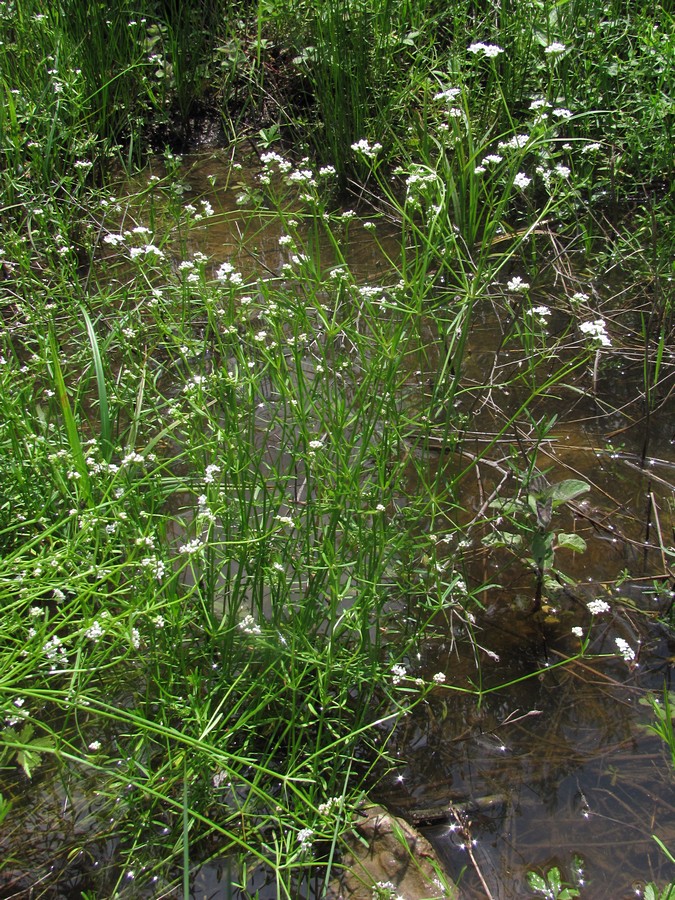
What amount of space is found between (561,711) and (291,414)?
1198 millimetres

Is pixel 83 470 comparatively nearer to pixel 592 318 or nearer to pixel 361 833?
pixel 361 833

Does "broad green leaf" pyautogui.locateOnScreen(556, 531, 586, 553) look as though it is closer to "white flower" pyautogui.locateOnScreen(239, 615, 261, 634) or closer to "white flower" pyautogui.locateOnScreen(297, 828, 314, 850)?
"white flower" pyautogui.locateOnScreen(239, 615, 261, 634)

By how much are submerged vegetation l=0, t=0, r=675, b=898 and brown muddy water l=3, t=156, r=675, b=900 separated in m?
0.02

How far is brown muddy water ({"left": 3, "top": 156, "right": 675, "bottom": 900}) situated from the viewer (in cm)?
204

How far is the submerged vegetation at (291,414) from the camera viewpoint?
6.54 feet

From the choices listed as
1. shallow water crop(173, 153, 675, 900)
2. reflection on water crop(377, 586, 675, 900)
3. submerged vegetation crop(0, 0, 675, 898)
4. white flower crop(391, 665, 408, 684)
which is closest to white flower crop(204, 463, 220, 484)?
submerged vegetation crop(0, 0, 675, 898)

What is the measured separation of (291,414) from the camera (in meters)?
2.74

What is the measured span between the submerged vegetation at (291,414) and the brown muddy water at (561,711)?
0.07 feet

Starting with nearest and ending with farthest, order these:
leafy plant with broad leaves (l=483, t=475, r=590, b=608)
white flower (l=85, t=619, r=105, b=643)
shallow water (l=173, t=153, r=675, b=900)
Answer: white flower (l=85, t=619, r=105, b=643)
shallow water (l=173, t=153, r=675, b=900)
leafy plant with broad leaves (l=483, t=475, r=590, b=608)

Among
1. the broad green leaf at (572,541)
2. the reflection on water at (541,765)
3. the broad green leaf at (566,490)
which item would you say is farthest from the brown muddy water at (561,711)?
the broad green leaf at (566,490)

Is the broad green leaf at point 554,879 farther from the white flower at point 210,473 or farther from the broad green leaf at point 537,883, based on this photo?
the white flower at point 210,473

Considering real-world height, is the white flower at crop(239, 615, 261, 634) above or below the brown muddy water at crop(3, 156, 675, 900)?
above

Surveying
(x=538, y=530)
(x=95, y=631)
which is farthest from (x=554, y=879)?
(x=95, y=631)

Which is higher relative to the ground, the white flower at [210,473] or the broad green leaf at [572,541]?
the white flower at [210,473]
